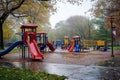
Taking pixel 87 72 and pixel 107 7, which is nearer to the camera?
pixel 87 72

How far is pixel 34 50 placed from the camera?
2016 cm

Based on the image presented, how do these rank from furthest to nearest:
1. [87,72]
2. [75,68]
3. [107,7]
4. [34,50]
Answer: [107,7]
[34,50]
[75,68]
[87,72]

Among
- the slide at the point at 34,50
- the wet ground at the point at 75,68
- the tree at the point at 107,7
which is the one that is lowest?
the wet ground at the point at 75,68

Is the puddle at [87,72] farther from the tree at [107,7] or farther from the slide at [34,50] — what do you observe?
the tree at [107,7]

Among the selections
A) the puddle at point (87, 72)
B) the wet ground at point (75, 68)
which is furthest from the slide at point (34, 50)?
the puddle at point (87, 72)

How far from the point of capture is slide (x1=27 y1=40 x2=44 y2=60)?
63.5ft

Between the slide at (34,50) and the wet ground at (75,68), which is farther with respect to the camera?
the slide at (34,50)

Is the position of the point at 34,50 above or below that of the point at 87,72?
above

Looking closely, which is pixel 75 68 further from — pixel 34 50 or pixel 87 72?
pixel 34 50

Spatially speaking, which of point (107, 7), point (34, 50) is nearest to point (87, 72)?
point (34, 50)

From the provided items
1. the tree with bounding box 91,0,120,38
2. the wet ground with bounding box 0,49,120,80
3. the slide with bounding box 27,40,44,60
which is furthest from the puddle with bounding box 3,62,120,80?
the tree with bounding box 91,0,120,38

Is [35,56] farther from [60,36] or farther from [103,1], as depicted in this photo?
[60,36]

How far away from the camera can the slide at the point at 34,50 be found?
762 inches

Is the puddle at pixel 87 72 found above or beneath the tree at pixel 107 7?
beneath
